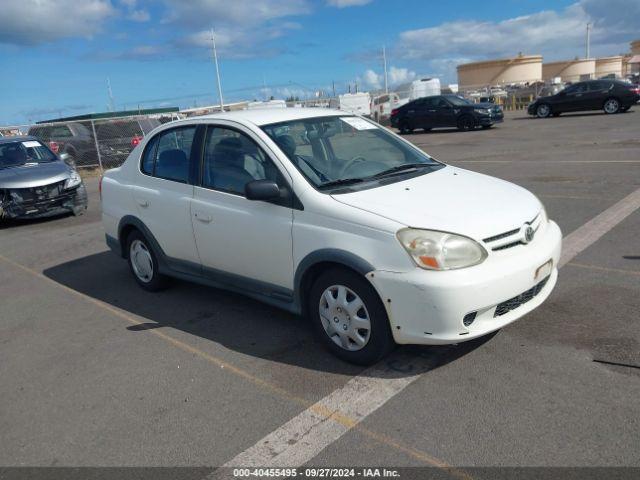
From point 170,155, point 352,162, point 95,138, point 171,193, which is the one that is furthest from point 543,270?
point 95,138

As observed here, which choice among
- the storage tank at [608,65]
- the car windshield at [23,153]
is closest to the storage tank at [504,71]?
the storage tank at [608,65]

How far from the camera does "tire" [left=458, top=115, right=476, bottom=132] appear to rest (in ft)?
80.5

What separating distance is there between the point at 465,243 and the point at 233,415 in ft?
5.72

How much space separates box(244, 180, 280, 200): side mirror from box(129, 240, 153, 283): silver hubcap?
2.10 meters

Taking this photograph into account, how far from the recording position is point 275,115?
4.93 metres

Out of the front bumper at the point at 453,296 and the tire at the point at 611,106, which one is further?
the tire at the point at 611,106

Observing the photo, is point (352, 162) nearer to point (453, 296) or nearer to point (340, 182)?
point (340, 182)

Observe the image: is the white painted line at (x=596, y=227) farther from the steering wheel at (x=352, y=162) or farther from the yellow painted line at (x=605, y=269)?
the steering wheel at (x=352, y=162)

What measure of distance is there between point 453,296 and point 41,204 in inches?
362

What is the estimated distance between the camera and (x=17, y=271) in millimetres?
7406

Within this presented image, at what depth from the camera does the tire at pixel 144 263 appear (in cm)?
577

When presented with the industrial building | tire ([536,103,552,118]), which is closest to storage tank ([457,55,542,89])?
the industrial building

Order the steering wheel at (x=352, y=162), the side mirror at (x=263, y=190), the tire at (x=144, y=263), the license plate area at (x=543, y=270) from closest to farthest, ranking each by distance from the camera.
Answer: the license plate area at (x=543, y=270) → the side mirror at (x=263, y=190) → the steering wheel at (x=352, y=162) → the tire at (x=144, y=263)

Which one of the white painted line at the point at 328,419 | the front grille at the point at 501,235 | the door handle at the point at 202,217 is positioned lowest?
the white painted line at the point at 328,419
